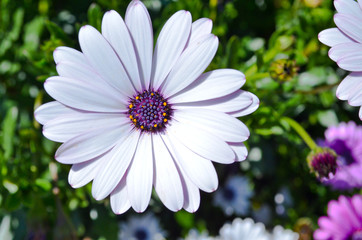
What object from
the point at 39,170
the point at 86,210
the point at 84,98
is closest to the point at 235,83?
the point at 84,98

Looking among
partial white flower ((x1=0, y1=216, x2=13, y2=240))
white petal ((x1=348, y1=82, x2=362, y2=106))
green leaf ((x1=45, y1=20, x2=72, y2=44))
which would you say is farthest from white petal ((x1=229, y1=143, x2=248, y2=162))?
partial white flower ((x1=0, y1=216, x2=13, y2=240))

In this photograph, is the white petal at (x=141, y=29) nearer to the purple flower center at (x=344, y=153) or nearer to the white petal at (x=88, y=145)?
the white petal at (x=88, y=145)

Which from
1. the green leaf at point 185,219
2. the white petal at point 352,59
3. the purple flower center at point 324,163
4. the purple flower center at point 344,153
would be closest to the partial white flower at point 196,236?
the green leaf at point 185,219

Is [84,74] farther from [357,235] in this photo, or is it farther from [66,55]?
[357,235]

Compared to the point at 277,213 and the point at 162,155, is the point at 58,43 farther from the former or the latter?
the point at 277,213

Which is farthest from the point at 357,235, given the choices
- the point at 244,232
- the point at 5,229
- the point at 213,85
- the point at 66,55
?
the point at 5,229

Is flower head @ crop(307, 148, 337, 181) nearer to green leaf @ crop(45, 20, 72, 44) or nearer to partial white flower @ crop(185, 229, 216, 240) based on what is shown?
partial white flower @ crop(185, 229, 216, 240)
